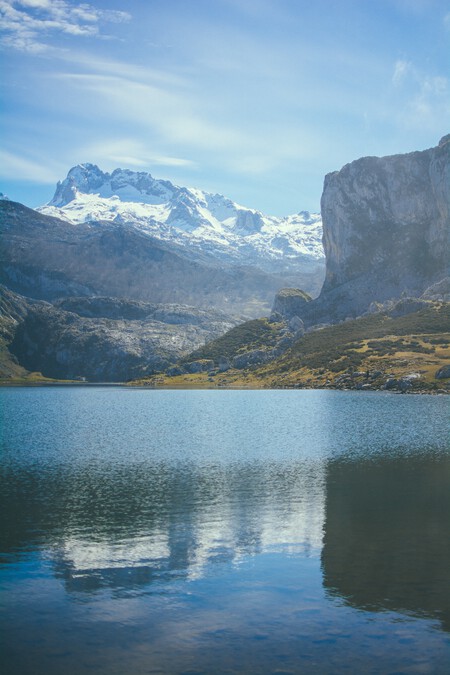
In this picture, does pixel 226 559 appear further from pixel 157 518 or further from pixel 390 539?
pixel 390 539

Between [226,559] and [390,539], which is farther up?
[390,539]

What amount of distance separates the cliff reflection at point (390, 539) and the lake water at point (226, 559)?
16 cm

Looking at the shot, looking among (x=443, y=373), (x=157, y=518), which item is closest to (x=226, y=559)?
(x=157, y=518)

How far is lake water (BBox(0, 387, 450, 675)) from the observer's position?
26.2 meters

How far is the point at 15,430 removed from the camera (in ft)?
346

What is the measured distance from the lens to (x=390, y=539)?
1644 inches

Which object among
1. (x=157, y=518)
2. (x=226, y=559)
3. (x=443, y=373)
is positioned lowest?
(x=226, y=559)

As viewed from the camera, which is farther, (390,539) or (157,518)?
(157,518)

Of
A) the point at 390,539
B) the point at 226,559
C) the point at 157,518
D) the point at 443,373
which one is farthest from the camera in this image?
the point at 443,373

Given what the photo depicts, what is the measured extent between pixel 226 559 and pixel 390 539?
11.6m

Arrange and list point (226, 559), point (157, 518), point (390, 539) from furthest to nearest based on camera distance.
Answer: point (157, 518)
point (390, 539)
point (226, 559)

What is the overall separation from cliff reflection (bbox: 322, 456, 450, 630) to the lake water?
0.16 m

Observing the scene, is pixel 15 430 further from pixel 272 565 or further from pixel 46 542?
pixel 272 565

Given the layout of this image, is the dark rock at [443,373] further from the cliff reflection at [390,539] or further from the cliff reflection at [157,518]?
the cliff reflection at [157,518]
